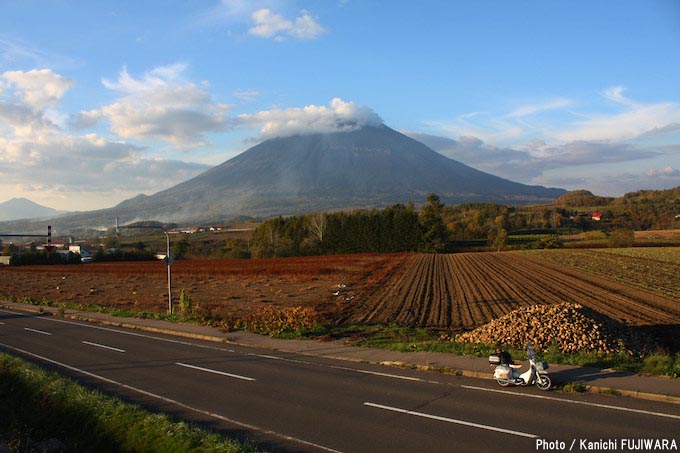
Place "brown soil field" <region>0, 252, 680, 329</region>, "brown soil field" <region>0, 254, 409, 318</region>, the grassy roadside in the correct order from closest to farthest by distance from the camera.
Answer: the grassy roadside, "brown soil field" <region>0, 252, 680, 329</region>, "brown soil field" <region>0, 254, 409, 318</region>

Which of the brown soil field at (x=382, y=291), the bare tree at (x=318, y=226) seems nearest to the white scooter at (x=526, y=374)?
the brown soil field at (x=382, y=291)

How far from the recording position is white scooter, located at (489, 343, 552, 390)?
11492 millimetres

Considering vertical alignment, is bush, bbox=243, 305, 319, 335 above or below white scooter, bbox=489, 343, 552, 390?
below

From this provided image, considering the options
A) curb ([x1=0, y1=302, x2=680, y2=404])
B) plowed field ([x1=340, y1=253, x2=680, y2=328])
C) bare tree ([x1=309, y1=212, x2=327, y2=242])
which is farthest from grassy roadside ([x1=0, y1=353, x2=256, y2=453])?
bare tree ([x1=309, y1=212, x2=327, y2=242])

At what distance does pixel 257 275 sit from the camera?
185 ft

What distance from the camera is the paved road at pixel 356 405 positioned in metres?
8.91

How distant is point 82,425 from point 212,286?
123ft

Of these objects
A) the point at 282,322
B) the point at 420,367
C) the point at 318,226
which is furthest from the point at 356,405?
the point at 318,226

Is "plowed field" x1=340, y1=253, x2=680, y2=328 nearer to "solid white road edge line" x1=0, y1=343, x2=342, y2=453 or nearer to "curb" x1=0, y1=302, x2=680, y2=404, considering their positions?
"curb" x1=0, y1=302, x2=680, y2=404

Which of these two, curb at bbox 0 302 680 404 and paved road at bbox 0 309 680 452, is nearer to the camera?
paved road at bbox 0 309 680 452

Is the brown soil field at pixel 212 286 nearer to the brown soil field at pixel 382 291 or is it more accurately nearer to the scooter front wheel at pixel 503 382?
the brown soil field at pixel 382 291

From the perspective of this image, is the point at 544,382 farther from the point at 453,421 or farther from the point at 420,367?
the point at 420,367

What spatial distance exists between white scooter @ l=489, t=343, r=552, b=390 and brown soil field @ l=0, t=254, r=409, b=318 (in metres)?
17.3

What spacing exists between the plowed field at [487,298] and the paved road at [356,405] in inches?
413
